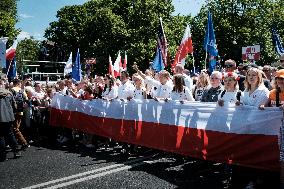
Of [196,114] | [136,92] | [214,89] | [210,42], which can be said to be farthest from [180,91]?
[210,42]

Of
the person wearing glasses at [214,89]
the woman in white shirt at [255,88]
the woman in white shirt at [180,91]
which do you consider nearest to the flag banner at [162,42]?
the woman in white shirt at [180,91]

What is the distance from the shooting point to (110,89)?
11516mm

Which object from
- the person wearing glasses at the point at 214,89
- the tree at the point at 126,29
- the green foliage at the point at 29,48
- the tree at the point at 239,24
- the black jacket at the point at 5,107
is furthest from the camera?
the green foliage at the point at 29,48

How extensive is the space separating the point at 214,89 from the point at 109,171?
2.69 m

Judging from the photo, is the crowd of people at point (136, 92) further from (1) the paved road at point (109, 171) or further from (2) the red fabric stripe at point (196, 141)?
(1) the paved road at point (109, 171)

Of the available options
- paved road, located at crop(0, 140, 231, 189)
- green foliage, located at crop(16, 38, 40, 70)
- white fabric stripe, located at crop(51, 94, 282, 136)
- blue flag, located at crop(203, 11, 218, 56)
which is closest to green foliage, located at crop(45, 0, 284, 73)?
blue flag, located at crop(203, 11, 218, 56)

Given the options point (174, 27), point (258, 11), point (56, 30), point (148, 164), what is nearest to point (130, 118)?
point (148, 164)

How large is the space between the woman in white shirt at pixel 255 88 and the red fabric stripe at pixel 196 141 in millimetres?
588

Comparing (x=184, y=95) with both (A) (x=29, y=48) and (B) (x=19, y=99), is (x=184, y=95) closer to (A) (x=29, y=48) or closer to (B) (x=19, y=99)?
(B) (x=19, y=99)

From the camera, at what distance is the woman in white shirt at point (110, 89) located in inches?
448

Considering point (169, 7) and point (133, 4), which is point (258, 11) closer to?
point (169, 7)

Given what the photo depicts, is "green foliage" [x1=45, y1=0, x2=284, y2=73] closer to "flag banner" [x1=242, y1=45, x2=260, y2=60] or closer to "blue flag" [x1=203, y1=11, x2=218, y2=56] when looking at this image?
"flag banner" [x1=242, y1=45, x2=260, y2=60]

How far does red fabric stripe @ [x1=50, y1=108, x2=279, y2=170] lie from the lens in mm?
6383

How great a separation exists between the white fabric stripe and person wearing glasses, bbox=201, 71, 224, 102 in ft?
1.21
